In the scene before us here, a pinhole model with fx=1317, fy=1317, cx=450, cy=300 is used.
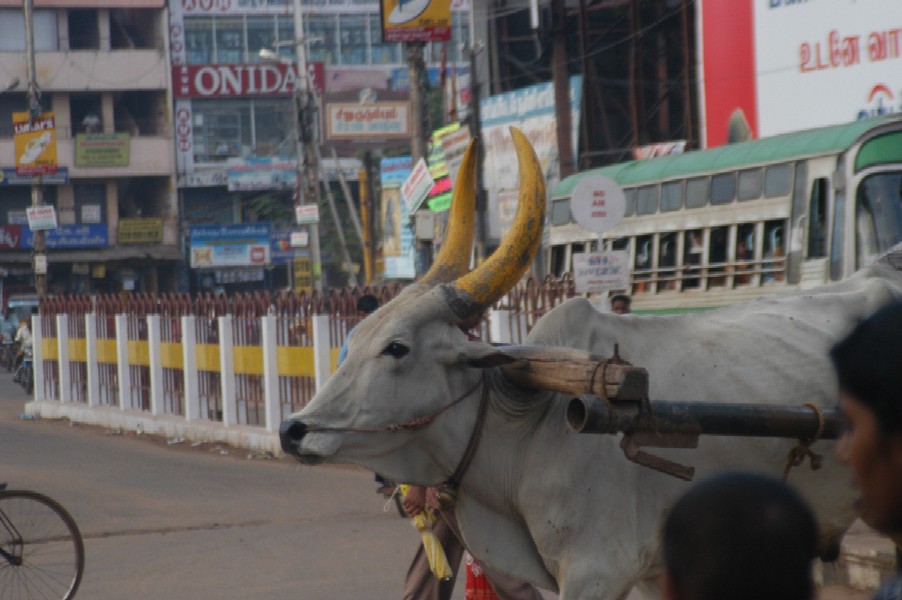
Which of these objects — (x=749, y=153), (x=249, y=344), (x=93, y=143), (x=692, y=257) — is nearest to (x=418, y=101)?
(x=249, y=344)

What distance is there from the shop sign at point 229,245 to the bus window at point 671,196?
2897cm

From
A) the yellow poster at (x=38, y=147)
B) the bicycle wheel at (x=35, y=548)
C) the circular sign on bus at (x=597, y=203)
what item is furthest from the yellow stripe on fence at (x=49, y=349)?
the bicycle wheel at (x=35, y=548)

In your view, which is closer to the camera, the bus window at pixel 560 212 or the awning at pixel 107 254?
the bus window at pixel 560 212

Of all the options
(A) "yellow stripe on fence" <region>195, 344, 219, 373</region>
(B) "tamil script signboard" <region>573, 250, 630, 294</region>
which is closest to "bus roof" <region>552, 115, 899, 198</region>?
(B) "tamil script signboard" <region>573, 250, 630, 294</region>

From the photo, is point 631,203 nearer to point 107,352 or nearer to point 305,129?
point 107,352

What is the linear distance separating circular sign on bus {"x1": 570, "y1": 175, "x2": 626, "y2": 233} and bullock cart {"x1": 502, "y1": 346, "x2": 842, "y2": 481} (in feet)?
22.6

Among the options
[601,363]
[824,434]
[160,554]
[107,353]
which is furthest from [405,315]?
[107,353]

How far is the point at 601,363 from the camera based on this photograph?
11.8ft

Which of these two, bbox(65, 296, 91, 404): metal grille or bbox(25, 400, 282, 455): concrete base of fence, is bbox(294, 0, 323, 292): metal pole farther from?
bbox(25, 400, 282, 455): concrete base of fence

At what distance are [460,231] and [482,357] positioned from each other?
0.57 m

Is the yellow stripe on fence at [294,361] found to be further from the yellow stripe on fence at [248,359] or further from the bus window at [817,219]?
the bus window at [817,219]

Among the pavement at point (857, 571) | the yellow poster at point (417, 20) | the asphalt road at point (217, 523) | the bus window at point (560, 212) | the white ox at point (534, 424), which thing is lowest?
the asphalt road at point (217, 523)

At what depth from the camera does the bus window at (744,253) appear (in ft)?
47.1

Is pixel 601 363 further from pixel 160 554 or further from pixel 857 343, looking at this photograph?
pixel 160 554
